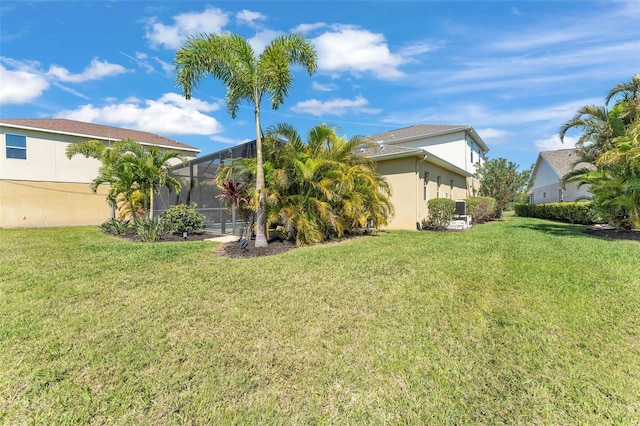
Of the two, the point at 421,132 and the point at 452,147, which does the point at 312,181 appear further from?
the point at 421,132

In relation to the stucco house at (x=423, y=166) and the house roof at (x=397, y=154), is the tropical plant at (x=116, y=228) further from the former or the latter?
the stucco house at (x=423, y=166)

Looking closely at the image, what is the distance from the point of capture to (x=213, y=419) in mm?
2199

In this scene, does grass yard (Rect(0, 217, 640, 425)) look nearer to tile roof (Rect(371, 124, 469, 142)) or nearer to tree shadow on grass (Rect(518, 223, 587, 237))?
tree shadow on grass (Rect(518, 223, 587, 237))

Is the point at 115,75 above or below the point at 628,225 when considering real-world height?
above

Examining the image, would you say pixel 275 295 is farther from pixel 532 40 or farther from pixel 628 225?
pixel 628 225

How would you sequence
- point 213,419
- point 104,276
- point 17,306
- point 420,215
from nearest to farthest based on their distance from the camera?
point 213,419, point 17,306, point 104,276, point 420,215

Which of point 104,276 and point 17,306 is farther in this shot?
point 104,276

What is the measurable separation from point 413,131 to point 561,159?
13.0m

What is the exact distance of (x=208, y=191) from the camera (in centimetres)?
1365

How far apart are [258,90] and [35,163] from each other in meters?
16.5

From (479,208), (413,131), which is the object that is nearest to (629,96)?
(479,208)

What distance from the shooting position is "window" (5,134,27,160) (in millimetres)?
15506

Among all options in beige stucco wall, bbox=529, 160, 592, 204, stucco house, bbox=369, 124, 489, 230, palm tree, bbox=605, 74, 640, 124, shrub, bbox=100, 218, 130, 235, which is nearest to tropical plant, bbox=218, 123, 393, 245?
stucco house, bbox=369, 124, 489, 230

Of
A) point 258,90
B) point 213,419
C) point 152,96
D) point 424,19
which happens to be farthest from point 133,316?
point 152,96
